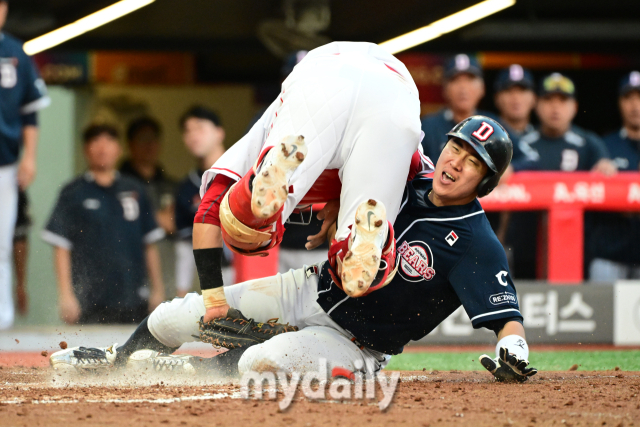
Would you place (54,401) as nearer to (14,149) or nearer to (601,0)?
(14,149)

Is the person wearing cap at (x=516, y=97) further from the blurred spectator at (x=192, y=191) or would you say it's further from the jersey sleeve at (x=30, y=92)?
the jersey sleeve at (x=30, y=92)

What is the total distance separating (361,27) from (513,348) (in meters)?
6.14

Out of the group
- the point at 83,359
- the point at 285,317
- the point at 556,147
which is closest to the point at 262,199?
the point at 285,317

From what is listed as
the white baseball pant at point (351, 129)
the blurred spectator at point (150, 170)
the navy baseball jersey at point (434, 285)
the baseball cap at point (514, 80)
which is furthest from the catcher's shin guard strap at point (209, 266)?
the baseball cap at point (514, 80)

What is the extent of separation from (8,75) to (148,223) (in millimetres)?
1446

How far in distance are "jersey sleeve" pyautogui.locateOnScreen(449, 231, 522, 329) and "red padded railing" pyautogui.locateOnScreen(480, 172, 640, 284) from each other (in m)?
2.27

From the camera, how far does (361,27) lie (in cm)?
896

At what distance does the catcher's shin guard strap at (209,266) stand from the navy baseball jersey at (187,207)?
2.72 meters

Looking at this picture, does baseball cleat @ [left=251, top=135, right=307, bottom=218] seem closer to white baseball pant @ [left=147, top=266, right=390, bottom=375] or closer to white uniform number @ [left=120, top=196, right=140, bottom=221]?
white baseball pant @ [left=147, top=266, right=390, bottom=375]

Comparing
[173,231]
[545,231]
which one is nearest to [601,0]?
[545,231]

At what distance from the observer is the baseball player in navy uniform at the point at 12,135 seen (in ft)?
18.5

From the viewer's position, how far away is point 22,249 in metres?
6.85

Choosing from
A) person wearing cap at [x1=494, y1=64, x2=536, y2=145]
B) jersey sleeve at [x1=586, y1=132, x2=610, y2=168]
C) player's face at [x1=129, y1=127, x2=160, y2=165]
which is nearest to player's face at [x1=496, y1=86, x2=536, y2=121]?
person wearing cap at [x1=494, y1=64, x2=536, y2=145]

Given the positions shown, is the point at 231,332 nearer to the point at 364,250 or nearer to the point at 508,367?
the point at 364,250
